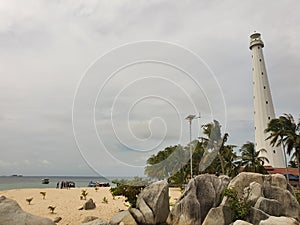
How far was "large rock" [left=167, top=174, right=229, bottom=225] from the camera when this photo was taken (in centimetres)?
1372

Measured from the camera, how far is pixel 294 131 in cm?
3209

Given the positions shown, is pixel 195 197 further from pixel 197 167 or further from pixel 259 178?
pixel 197 167

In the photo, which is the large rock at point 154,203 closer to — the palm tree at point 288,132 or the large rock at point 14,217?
the large rock at point 14,217

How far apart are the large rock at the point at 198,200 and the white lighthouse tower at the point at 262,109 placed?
34552mm

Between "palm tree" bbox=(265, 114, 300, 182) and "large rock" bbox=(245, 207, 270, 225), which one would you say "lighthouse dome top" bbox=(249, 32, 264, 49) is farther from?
"large rock" bbox=(245, 207, 270, 225)

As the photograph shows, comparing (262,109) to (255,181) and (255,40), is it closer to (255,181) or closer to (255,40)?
(255,40)

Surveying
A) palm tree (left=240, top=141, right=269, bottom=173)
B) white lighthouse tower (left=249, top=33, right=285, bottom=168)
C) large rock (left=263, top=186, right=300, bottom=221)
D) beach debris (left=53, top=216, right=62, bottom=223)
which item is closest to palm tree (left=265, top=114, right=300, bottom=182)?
palm tree (left=240, top=141, right=269, bottom=173)

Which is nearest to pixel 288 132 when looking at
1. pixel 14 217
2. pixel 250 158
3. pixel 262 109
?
pixel 250 158

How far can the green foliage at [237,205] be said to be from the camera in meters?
12.8

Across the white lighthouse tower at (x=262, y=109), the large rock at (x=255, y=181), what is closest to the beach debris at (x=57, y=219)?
the large rock at (x=255, y=181)

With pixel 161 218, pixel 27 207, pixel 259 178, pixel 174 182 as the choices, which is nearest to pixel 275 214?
pixel 259 178

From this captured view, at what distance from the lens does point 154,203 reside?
47.3ft

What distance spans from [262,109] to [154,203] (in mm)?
38597

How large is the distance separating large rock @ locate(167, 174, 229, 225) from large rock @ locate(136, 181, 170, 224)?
1.55 ft
